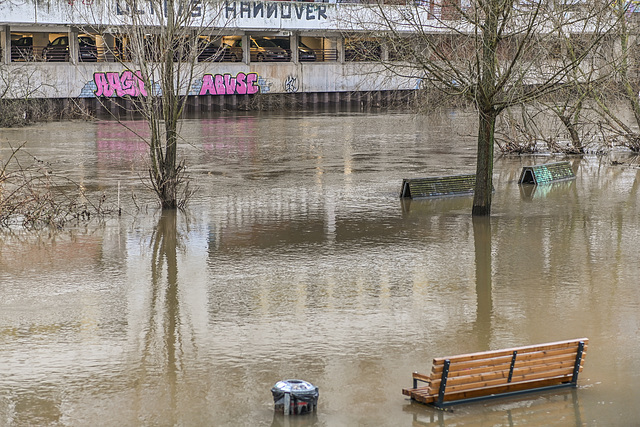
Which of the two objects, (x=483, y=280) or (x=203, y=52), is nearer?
(x=483, y=280)

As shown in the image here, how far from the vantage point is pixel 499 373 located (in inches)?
384

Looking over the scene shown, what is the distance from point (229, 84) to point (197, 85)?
2.80m

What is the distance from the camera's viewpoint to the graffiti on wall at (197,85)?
54812 mm

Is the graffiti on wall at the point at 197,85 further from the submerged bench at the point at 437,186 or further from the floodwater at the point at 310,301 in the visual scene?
the submerged bench at the point at 437,186

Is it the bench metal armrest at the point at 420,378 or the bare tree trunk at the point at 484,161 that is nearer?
the bench metal armrest at the point at 420,378

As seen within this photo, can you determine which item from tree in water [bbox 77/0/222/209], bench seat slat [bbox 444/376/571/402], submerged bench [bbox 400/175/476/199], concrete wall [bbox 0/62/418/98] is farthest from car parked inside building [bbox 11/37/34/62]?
bench seat slat [bbox 444/376/571/402]

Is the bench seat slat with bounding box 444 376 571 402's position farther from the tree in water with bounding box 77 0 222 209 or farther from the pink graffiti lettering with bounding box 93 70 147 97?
the pink graffiti lettering with bounding box 93 70 147 97

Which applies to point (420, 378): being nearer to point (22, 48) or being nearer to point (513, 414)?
point (513, 414)

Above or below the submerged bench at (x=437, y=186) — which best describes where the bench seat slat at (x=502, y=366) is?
below

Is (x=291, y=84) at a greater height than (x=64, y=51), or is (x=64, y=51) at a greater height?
(x=64, y=51)

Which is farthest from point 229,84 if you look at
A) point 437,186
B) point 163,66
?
point 163,66

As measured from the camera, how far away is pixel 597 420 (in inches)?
365

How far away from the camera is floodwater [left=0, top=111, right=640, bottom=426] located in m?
9.71

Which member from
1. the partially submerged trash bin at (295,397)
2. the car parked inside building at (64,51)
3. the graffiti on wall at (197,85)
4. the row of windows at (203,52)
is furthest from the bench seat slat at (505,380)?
the car parked inside building at (64,51)
